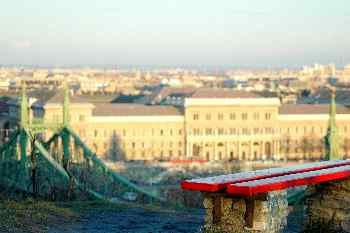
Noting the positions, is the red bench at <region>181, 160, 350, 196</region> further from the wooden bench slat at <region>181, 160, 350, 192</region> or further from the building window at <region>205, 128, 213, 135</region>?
the building window at <region>205, 128, 213, 135</region>

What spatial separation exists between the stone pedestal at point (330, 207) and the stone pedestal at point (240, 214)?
219cm

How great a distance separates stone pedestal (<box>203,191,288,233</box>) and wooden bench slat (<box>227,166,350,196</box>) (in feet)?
0.38

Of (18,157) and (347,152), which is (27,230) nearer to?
(18,157)

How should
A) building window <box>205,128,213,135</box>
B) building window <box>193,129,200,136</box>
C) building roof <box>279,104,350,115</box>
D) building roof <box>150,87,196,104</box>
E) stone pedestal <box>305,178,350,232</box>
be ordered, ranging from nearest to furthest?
stone pedestal <box>305,178,350,232</box> < building window <box>193,129,200,136</box> < building window <box>205,128,213,135</box> < building roof <box>279,104,350,115</box> < building roof <box>150,87,196,104</box>

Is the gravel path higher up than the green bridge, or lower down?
higher up

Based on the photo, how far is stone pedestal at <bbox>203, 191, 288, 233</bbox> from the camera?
12.3 meters

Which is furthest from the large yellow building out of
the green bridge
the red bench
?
the red bench

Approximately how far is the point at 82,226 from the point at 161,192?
3239 cm

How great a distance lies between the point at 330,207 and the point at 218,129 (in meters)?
71.2

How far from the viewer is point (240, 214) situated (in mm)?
12336

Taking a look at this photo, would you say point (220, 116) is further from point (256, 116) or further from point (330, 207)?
point (330, 207)

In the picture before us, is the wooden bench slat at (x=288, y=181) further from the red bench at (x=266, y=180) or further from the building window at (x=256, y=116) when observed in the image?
the building window at (x=256, y=116)

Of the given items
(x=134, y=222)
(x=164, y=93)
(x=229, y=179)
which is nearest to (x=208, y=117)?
(x=164, y=93)

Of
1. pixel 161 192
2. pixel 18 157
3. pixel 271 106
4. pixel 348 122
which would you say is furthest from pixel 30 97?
pixel 18 157
